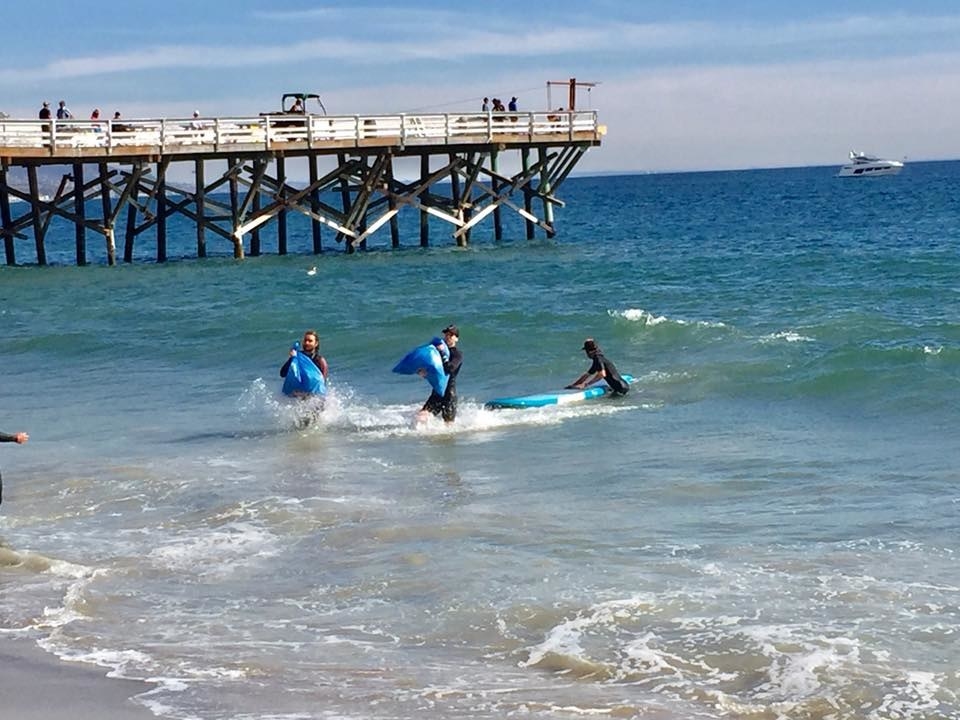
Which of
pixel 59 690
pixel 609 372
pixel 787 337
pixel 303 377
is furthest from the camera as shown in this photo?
pixel 787 337

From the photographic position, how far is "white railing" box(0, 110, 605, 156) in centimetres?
2958

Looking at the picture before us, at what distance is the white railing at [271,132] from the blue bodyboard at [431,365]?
1660cm

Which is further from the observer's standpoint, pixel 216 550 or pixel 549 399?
pixel 549 399

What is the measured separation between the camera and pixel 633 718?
7102 mm

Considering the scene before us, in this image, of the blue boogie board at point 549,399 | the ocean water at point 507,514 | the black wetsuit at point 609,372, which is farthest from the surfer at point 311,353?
the black wetsuit at point 609,372

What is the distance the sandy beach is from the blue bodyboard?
23.7 ft

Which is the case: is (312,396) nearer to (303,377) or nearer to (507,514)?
(303,377)

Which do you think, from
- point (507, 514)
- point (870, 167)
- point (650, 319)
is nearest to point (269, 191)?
point (650, 319)

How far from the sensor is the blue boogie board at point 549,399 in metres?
16.0

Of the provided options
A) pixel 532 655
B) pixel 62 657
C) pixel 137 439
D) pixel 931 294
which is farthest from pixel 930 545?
pixel 931 294

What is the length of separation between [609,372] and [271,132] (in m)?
16.9

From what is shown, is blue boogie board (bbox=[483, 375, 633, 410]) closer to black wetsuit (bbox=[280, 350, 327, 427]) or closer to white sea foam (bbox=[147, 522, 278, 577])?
black wetsuit (bbox=[280, 350, 327, 427])

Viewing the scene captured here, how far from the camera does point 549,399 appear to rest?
16.3 meters

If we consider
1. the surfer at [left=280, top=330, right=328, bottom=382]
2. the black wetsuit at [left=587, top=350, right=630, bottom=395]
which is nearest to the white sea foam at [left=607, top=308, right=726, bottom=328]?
the black wetsuit at [left=587, top=350, right=630, bottom=395]
